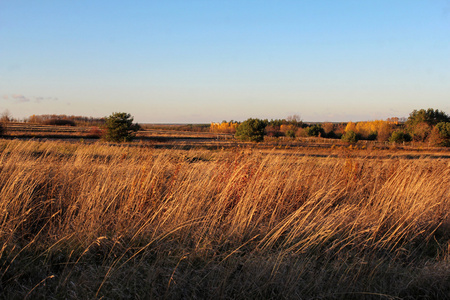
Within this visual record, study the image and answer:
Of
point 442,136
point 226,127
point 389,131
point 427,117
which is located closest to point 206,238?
point 442,136

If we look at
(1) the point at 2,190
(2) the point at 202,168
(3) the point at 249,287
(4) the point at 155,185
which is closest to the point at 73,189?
(1) the point at 2,190

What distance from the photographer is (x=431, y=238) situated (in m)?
4.26

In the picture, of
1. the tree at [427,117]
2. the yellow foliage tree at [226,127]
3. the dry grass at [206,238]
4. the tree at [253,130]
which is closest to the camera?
the dry grass at [206,238]

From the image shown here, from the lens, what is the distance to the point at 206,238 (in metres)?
3.37

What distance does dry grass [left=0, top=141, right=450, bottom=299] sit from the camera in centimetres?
276

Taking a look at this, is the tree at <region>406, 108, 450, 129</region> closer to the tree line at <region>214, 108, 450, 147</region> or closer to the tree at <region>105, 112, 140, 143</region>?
the tree line at <region>214, 108, 450, 147</region>

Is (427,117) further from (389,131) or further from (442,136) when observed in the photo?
(442,136)

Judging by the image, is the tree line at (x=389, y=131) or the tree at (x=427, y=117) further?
the tree at (x=427, y=117)

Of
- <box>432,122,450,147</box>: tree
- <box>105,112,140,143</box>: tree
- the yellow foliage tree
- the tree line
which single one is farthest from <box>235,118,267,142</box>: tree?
the yellow foliage tree

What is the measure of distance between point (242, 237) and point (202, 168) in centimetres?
232

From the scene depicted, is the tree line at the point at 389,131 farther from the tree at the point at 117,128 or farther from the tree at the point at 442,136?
the tree at the point at 117,128

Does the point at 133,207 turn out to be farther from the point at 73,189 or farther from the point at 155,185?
the point at 73,189

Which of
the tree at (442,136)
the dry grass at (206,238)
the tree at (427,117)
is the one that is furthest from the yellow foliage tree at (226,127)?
the dry grass at (206,238)

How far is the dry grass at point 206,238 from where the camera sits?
2.76 metres
